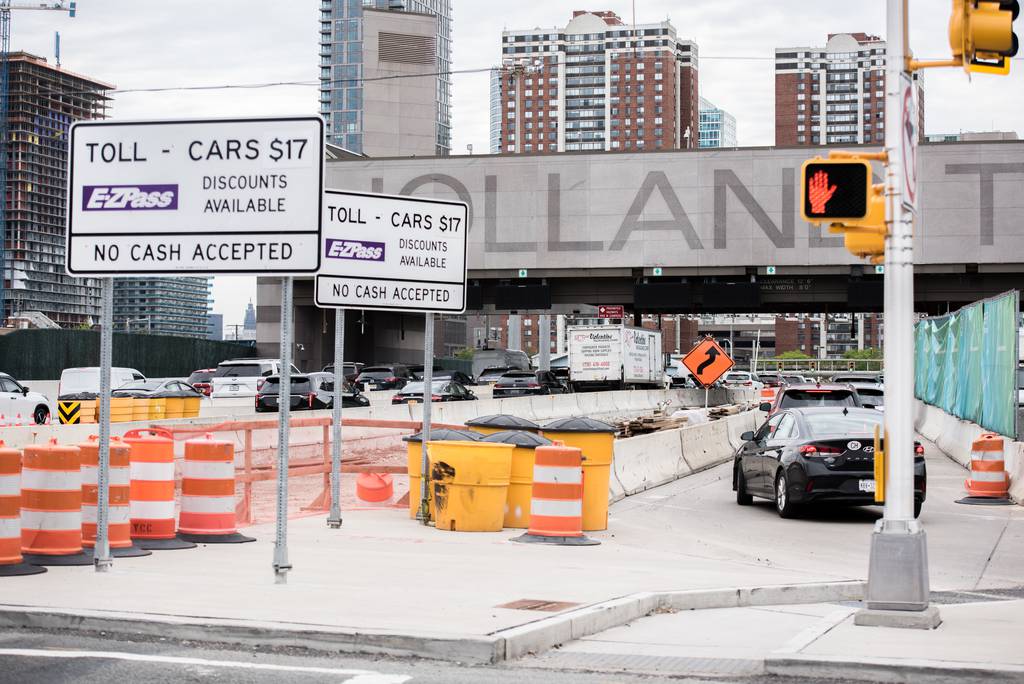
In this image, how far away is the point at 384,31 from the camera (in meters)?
172

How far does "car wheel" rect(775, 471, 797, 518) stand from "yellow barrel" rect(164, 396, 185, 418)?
22.6 m

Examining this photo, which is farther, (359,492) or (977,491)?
(977,491)

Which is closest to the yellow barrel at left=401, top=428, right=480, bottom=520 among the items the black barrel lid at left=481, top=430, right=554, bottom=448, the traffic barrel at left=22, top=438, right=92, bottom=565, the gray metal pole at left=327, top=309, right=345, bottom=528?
the black barrel lid at left=481, top=430, right=554, bottom=448

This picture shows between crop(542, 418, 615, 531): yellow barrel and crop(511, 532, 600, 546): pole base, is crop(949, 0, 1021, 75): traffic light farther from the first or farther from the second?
crop(542, 418, 615, 531): yellow barrel

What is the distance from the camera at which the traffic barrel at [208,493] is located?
1266 cm

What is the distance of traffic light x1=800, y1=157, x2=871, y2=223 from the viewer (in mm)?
9289

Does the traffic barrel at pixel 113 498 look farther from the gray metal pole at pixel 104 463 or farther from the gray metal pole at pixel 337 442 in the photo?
the gray metal pole at pixel 337 442

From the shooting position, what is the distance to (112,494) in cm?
1151

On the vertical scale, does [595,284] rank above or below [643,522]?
above

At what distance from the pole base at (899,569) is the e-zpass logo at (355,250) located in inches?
280

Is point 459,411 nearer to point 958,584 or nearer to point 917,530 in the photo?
point 958,584

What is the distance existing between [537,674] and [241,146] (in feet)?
17.0

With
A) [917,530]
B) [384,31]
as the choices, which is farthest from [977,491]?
[384,31]

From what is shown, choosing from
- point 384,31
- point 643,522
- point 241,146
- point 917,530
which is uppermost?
point 384,31
